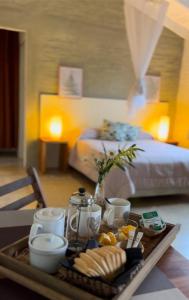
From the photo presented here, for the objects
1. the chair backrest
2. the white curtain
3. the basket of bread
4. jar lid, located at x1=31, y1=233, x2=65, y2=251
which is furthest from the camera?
the white curtain

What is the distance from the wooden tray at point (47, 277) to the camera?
78 cm

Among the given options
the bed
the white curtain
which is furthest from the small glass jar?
the white curtain

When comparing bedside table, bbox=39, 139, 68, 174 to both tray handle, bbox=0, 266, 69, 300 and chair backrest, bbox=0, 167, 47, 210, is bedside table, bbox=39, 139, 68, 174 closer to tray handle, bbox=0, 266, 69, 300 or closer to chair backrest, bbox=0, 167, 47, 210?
chair backrest, bbox=0, 167, 47, 210

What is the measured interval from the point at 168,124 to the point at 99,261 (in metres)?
5.13

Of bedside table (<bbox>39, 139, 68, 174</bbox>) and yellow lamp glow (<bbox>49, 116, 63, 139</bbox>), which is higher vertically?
yellow lamp glow (<bbox>49, 116, 63, 139</bbox>)

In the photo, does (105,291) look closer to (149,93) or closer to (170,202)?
(170,202)

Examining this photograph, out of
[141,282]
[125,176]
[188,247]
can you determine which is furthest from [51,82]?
[141,282]

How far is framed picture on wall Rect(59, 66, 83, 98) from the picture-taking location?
4797 millimetres

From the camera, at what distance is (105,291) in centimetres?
77

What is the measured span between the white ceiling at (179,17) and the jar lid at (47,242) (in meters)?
4.24

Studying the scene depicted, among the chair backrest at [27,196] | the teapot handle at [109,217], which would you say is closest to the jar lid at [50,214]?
the teapot handle at [109,217]

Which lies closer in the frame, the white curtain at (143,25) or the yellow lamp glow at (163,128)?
the white curtain at (143,25)

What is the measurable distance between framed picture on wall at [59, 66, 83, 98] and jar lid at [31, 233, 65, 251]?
13.5 feet

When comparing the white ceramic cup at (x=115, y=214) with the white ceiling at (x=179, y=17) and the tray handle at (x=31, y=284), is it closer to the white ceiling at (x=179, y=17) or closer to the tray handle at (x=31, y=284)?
the tray handle at (x=31, y=284)
